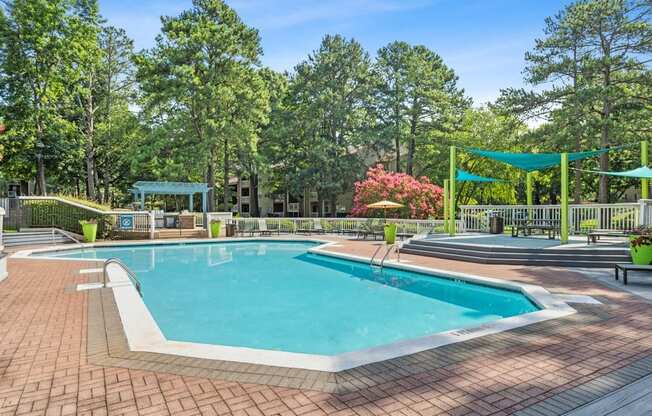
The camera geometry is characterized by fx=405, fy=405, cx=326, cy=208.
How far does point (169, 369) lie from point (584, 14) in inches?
1002

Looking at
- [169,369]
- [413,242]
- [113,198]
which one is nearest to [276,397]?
[169,369]

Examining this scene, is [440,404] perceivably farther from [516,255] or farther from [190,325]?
[516,255]

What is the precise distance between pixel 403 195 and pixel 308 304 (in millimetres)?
15961

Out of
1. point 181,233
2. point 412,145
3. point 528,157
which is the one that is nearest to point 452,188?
point 528,157

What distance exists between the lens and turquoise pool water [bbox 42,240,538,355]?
21.6 feet

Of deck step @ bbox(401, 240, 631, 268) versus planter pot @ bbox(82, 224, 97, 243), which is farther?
planter pot @ bbox(82, 224, 97, 243)

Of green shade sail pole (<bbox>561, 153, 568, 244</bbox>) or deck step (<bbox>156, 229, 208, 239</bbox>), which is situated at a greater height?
green shade sail pole (<bbox>561, 153, 568, 244</bbox>)

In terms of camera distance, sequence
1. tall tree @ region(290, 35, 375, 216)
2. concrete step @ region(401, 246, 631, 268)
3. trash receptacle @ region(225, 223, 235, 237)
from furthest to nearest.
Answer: tall tree @ region(290, 35, 375, 216)
trash receptacle @ region(225, 223, 235, 237)
concrete step @ region(401, 246, 631, 268)

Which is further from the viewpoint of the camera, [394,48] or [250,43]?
[394,48]

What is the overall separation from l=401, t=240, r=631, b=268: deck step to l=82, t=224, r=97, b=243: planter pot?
50.5ft

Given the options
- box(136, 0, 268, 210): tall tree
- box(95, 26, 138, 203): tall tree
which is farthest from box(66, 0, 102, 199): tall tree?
box(136, 0, 268, 210): tall tree

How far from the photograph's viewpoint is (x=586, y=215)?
1516 centimetres

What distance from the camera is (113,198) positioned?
44.8 metres

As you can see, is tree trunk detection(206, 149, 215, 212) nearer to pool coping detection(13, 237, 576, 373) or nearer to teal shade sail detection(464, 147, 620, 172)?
teal shade sail detection(464, 147, 620, 172)
